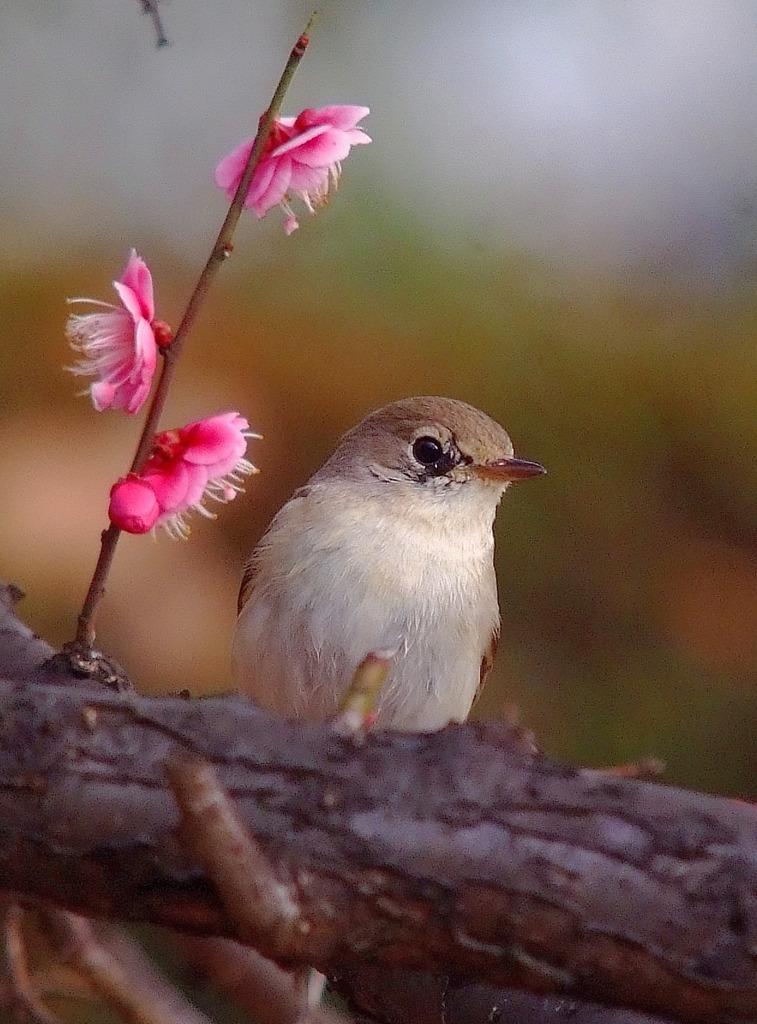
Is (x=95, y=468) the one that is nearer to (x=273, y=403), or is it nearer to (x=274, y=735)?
(x=273, y=403)

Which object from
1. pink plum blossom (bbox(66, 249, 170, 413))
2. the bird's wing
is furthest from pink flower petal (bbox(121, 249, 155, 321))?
the bird's wing

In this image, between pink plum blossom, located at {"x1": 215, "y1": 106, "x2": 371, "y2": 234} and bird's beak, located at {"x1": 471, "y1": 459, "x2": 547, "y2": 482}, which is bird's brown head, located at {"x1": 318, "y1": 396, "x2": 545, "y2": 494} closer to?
bird's beak, located at {"x1": 471, "y1": 459, "x2": 547, "y2": 482}

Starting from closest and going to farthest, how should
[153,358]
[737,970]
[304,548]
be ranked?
1. [737,970]
2. [153,358]
3. [304,548]

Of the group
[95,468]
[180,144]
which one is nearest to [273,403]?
[95,468]

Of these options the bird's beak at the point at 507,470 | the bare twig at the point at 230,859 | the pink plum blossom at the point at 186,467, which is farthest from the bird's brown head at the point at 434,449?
the bare twig at the point at 230,859

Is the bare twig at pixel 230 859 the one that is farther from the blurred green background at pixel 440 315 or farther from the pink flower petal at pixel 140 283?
the blurred green background at pixel 440 315

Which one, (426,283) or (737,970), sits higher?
(426,283)
